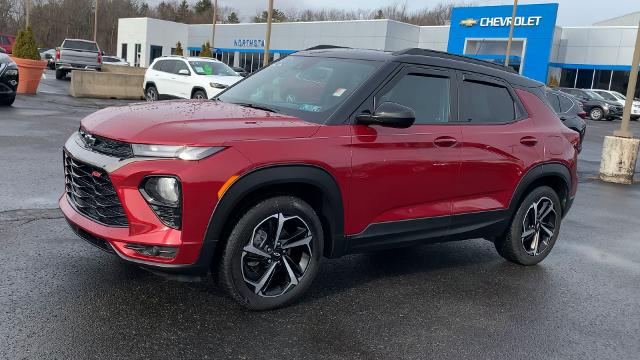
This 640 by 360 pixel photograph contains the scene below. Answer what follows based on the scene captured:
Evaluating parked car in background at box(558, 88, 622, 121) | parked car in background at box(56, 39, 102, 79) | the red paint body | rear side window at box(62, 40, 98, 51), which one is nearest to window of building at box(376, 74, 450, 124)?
the red paint body

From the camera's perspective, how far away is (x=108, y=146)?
366 centimetres

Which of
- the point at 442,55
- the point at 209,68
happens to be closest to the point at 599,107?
the point at 209,68

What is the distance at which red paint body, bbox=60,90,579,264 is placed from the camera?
348 centimetres

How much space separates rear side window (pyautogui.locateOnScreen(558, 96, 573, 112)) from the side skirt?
10184mm

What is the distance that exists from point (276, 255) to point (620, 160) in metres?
9.84

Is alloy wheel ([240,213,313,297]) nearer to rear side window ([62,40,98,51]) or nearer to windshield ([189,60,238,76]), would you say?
windshield ([189,60,238,76])

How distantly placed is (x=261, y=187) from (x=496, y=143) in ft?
7.48

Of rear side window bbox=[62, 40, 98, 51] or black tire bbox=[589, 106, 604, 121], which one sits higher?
rear side window bbox=[62, 40, 98, 51]

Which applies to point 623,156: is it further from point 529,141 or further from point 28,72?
point 28,72

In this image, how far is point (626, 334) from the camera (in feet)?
13.9

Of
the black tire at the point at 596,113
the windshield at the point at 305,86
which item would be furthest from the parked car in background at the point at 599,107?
the windshield at the point at 305,86

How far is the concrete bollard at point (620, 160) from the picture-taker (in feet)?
38.1

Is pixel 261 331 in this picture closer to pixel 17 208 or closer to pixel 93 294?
pixel 93 294

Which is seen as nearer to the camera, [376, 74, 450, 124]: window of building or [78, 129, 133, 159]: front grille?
[78, 129, 133, 159]: front grille
